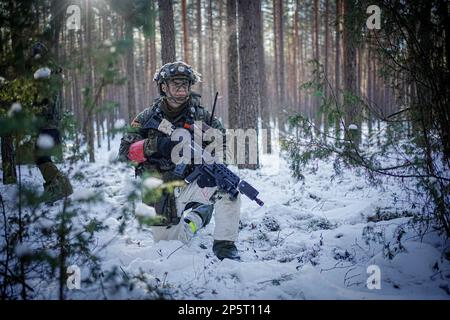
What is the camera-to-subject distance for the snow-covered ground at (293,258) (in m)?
2.31

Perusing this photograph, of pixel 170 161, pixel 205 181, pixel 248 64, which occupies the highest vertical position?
pixel 248 64

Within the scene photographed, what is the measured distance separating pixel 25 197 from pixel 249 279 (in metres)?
1.82

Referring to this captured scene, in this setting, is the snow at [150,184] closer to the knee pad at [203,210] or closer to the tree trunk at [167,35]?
the knee pad at [203,210]

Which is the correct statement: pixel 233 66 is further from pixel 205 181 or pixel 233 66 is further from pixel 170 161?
pixel 205 181

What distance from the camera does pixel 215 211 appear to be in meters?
3.49

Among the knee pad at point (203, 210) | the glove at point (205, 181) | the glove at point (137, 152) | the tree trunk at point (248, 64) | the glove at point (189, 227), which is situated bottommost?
the glove at point (189, 227)

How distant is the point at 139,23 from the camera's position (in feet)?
6.73

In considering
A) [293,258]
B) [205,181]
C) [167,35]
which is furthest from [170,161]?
[167,35]

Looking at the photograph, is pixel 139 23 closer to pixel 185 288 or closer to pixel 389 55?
pixel 185 288

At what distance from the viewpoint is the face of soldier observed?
383 cm

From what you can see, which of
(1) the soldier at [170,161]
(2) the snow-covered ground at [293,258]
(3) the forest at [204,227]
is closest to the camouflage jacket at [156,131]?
(1) the soldier at [170,161]

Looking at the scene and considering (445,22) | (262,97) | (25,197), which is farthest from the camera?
(262,97)

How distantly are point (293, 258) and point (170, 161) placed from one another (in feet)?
6.13
